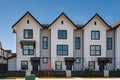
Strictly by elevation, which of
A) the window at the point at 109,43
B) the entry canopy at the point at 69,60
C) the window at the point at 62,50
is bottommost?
the entry canopy at the point at 69,60

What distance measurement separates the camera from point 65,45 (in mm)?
55719

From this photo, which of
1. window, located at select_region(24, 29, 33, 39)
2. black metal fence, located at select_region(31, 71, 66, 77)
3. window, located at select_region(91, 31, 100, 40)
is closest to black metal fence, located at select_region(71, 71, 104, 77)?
black metal fence, located at select_region(31, 71, 66, 77)

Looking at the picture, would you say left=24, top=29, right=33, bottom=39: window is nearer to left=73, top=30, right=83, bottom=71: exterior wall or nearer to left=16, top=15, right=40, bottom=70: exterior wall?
left=16, top=15, right=40, bottom=70: exterior wall

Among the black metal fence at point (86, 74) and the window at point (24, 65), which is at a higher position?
the window at point (24, 65)

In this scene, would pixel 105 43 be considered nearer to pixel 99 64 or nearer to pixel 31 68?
pixel 99 64

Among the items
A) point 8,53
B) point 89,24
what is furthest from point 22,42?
point 8,53

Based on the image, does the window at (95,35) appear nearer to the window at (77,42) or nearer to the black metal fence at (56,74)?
the window at (77,42)

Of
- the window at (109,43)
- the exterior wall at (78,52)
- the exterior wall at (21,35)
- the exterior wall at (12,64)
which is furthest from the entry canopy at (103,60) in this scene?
the exterior wall at (12,64)

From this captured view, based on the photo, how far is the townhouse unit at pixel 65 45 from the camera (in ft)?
178

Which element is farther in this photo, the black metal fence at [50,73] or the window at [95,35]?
the window at [95,35]

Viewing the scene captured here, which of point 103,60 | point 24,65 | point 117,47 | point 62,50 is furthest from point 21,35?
point 117,47

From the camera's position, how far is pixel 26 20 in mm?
54969

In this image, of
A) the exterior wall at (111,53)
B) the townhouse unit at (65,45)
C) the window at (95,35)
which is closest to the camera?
the townhouse unit at (65,45)

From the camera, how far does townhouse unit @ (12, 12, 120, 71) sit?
5438 cm
